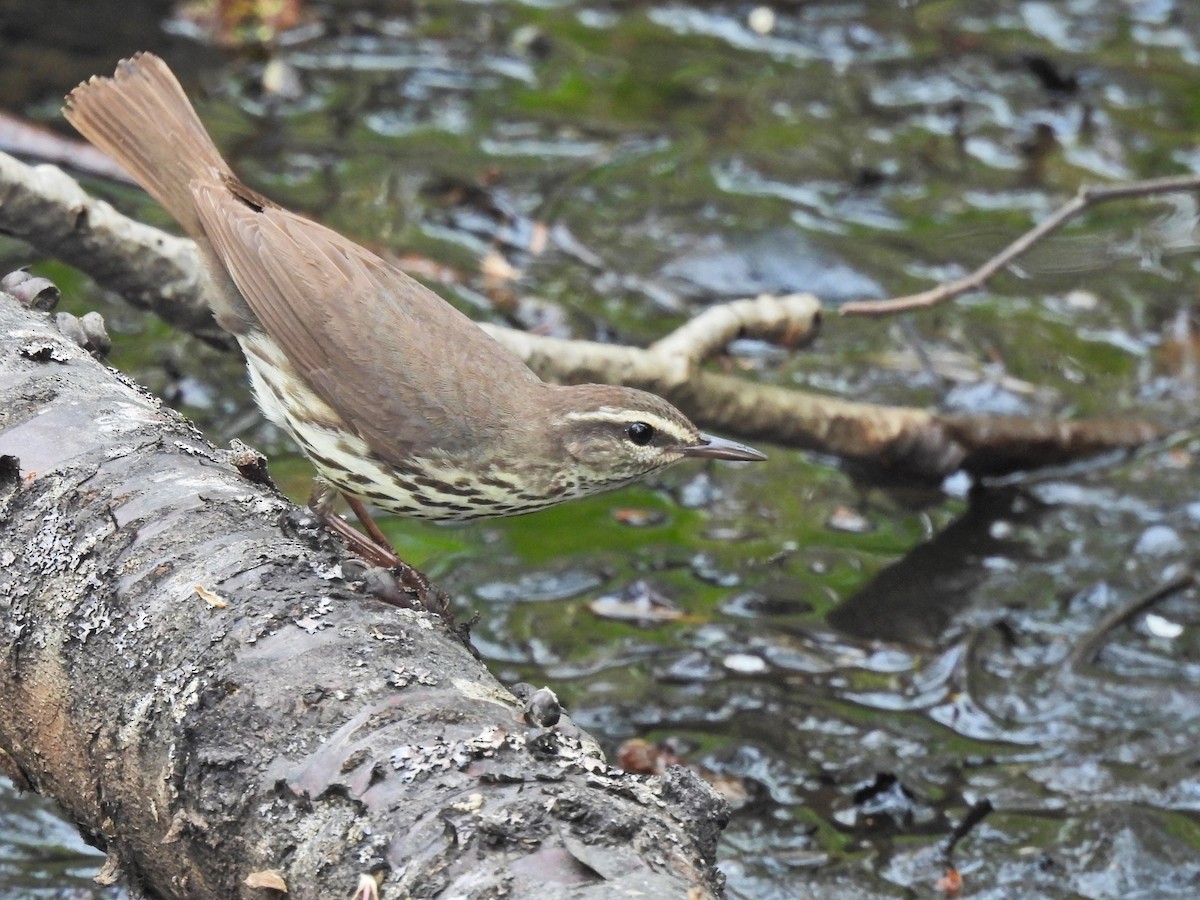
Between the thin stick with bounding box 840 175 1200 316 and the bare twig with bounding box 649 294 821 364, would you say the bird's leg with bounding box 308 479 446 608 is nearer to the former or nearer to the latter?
the thin stick with bounding box 840 175 1200 316

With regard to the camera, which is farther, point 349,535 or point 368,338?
point 368,338

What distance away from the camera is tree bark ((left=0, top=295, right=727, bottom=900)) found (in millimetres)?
2736

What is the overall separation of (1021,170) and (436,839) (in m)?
8.29

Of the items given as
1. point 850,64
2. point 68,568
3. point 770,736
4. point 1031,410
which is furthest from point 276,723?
point 850,64

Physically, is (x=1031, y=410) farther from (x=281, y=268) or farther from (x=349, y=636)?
(x=349, y=636)

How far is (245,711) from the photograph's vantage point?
315 cm

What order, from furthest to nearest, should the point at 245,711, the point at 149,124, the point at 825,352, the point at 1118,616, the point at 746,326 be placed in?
the point at 825,352 < the point at 746,326 < the point at 1118,616 < the point at 149,124 < the point at 245,711

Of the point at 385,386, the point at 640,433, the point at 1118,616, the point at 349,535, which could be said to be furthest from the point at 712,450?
the point at 1118,616

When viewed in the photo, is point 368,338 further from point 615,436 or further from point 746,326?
point 746,326

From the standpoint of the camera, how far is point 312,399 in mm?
4734

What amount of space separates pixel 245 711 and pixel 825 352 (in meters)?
5.70

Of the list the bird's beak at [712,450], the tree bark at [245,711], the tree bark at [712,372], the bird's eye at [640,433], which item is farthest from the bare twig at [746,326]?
the tree bark at [245,711]

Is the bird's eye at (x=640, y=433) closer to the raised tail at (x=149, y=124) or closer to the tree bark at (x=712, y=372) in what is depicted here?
the tree bark at (x=712, y=372)

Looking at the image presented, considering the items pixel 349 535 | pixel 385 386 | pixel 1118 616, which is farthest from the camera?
pixel 1118 616
